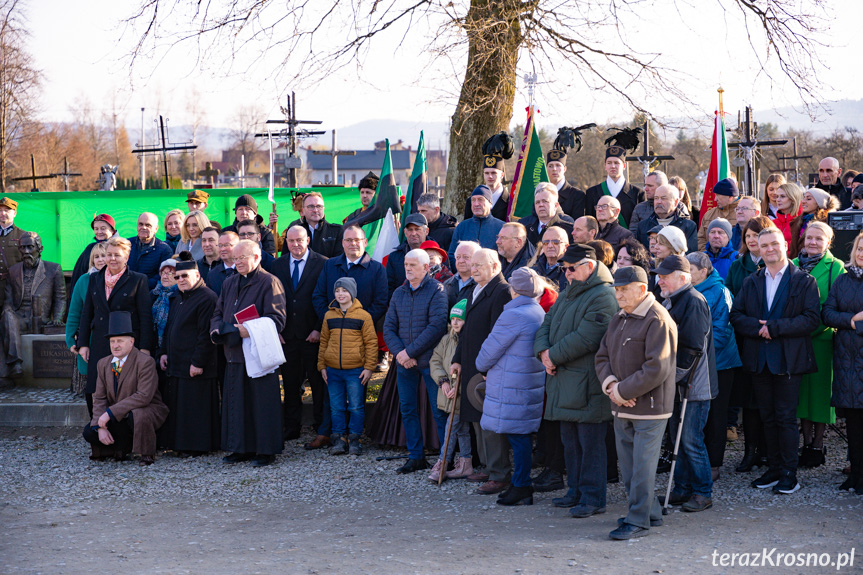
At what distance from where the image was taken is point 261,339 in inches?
303

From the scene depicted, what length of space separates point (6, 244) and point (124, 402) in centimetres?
359

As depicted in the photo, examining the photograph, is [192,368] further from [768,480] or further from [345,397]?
[768,480]

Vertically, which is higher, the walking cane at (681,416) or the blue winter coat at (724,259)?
the blue winter coat at (724,259)

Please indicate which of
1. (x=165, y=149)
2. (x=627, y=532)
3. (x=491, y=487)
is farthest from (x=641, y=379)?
(x=165, y=149)

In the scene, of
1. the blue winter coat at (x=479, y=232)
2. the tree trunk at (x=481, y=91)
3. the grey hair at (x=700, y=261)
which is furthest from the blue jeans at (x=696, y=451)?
the tree trunk at (x=481, y=91)

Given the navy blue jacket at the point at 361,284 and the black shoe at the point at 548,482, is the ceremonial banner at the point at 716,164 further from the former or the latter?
the black shoe at the point at 548,482

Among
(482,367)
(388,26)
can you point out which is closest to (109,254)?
(482,367)

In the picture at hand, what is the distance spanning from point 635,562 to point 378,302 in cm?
404

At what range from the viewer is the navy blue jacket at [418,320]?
7320 mm

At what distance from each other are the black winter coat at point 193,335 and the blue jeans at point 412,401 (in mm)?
1763

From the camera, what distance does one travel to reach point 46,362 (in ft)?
34.3

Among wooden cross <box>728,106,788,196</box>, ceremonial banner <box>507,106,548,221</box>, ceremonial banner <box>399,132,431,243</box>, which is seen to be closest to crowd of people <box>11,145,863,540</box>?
ceremonial banner <box>507,106,548,221</box>

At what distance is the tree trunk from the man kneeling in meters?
4.84

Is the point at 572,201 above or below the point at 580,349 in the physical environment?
above
